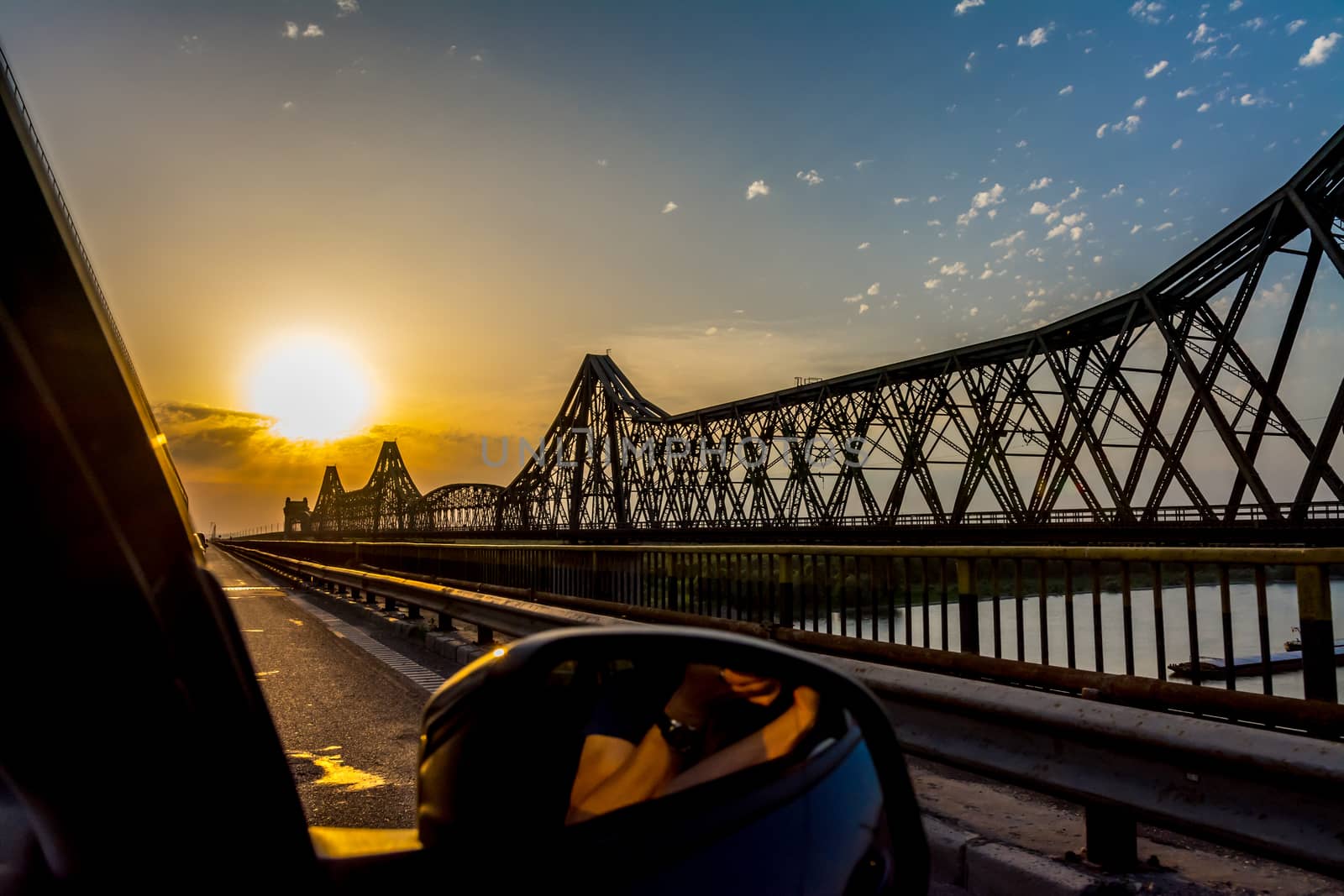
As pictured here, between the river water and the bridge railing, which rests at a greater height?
the bridge railing

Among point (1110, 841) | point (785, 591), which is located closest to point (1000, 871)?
point (1110, 841)

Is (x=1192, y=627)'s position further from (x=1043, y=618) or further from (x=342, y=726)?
(x=342, y=726)

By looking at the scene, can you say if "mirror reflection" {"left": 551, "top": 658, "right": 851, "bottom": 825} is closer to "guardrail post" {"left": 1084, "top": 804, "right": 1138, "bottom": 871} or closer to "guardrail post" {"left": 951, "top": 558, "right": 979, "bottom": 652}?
"guardrail post" {"left": 1084, "top": 804, "right": 1138, "bottom": 871}

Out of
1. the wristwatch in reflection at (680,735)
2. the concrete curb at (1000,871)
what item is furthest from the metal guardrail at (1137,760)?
the wristwatch in reflection at (680,735)

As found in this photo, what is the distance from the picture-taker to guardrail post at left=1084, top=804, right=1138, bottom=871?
12.1 ft

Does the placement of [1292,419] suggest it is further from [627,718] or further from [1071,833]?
[627,718]

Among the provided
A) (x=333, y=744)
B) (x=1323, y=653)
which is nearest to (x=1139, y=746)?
(x=1323, y=653)

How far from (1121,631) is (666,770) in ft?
113

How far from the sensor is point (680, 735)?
5.67 feet

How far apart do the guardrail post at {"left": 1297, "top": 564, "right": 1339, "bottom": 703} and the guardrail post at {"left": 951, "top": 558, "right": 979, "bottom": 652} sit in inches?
79.2

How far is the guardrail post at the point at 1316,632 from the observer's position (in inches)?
187

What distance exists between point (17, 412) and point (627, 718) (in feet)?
3.30

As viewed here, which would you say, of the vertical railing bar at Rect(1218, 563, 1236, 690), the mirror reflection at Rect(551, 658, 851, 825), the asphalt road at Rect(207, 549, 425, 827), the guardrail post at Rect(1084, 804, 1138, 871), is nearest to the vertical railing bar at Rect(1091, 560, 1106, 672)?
the vertical railing bar at Rect(1218, 563, 1236, 690)

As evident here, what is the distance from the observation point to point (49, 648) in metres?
1.30
